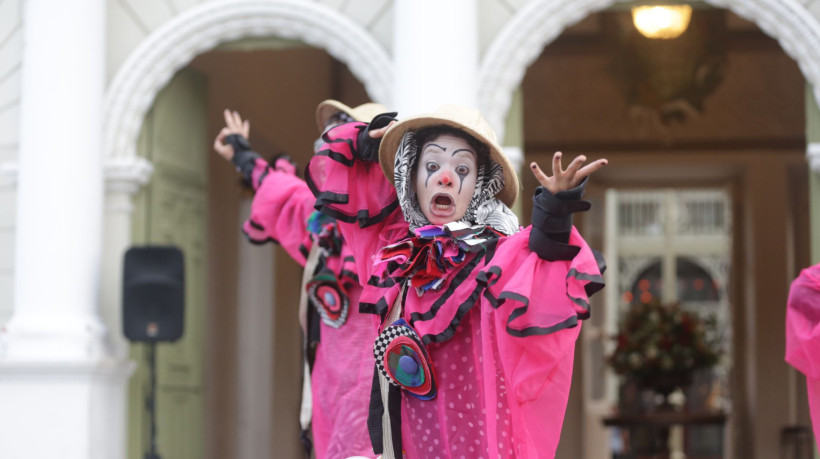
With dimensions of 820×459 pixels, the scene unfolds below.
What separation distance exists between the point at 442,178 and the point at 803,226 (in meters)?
7.61

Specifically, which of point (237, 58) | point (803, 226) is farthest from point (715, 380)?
point (237, 58)

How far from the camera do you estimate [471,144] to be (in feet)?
9.55

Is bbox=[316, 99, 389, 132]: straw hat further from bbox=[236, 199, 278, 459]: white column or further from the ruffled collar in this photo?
bbox=[236, 199, 278, 459]: white column

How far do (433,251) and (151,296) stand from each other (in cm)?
356

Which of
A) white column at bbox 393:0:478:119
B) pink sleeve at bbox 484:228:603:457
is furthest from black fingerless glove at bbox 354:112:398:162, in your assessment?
white column at bbox 393:0:478:119

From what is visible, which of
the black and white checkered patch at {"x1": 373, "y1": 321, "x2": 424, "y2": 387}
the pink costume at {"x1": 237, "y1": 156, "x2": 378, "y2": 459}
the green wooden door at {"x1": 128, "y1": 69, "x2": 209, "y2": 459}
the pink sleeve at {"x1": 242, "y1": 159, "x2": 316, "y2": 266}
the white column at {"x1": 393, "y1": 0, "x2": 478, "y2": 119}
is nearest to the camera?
the black and white checkered patch at {"x1": 373, "y1": 321, "x2": 424, "y2": 387}

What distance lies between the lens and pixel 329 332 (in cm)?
412

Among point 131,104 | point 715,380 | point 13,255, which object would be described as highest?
point 131,104

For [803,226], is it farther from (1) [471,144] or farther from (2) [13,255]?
(1) [471,144]

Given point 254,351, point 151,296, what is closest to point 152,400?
point 151,296

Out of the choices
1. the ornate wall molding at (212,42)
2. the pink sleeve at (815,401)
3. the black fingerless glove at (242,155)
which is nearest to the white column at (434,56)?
the ornate wall molding at (212,42)

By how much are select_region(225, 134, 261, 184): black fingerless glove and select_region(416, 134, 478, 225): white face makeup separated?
1669 mm

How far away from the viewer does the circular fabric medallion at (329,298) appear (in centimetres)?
404

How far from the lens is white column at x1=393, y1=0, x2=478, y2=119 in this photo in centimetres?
593
